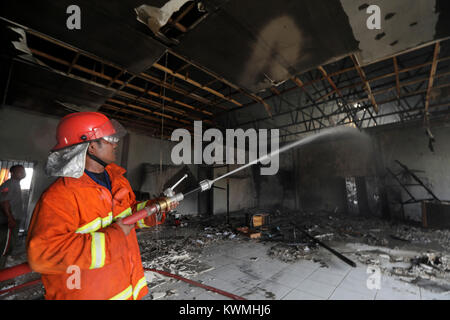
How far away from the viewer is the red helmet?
154 cm

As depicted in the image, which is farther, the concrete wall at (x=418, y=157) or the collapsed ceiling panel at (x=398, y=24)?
the concrete wall at (x=418, y=157)

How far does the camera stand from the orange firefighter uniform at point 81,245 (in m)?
1.12

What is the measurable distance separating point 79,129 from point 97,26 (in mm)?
1692

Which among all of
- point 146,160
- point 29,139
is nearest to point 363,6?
point 29,139

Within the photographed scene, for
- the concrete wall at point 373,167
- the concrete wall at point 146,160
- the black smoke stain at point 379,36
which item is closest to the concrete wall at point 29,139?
the concrete wall at point 146,160

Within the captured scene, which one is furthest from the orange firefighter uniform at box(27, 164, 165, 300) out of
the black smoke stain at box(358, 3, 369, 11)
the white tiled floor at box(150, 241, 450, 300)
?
the black smoke stain at box(358, 3, 369, 11)

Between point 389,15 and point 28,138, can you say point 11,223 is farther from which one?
point 389,15

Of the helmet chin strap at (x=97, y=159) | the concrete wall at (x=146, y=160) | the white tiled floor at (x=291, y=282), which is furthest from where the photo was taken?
the concrete wall at (x=146, y=160)

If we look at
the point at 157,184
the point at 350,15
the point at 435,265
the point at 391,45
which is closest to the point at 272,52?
the point at 350,15

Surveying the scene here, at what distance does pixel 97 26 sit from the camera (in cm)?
241

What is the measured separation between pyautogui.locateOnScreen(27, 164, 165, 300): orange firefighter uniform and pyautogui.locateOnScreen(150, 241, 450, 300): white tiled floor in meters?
1.90

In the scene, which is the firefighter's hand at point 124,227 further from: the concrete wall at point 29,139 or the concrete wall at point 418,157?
the concrete wall at point 418,157

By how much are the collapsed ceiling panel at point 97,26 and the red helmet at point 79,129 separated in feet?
4.62

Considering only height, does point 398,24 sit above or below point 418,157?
above
